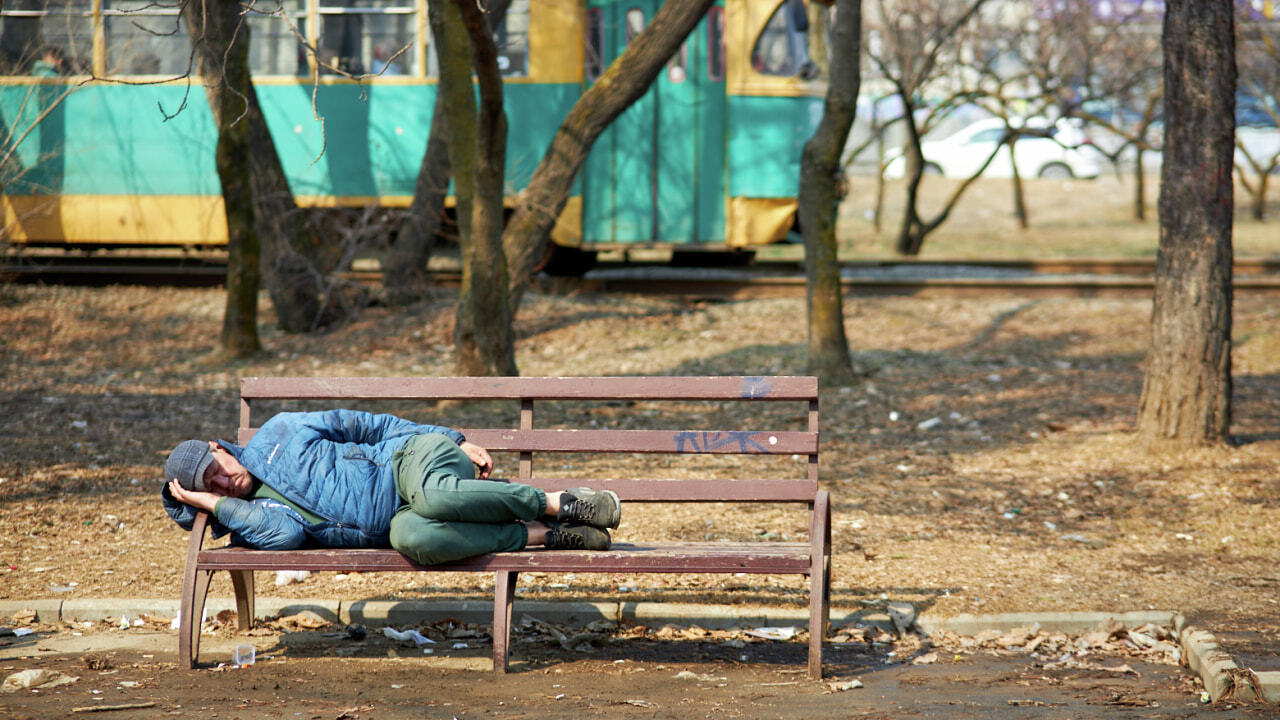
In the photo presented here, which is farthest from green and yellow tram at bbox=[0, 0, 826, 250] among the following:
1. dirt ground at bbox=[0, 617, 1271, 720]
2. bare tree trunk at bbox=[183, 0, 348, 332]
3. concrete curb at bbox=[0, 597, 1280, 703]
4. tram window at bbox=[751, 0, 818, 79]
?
dirt ground at bbox=[0, 617, 1271, 720]

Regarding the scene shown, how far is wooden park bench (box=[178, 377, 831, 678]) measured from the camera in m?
3.99

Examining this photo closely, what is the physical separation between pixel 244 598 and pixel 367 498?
84 centimetres

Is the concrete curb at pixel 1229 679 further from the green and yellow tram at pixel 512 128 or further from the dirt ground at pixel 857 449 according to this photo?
the green and yellow tram at pixel 512 128

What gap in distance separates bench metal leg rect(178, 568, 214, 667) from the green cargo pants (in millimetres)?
716

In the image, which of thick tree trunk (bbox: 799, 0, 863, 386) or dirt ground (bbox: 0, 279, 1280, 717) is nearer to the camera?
dirt ground (bbox: 0, 279, 1280, 717)

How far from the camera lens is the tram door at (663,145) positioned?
11.7m

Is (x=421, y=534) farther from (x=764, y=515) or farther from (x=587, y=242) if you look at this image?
(x=587, y=242)

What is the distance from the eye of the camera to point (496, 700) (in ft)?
12.3

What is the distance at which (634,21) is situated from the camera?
1165cm

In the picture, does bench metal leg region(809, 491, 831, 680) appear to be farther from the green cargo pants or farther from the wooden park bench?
the green cargo pants

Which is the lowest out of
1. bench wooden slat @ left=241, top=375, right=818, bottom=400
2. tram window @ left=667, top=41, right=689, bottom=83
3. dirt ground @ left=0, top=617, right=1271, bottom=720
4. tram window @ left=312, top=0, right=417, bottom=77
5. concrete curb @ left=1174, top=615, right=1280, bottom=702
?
dirt ground @ left=0, top=617, right=1271, bottom=720

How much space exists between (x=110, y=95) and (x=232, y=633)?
9034 millimetres

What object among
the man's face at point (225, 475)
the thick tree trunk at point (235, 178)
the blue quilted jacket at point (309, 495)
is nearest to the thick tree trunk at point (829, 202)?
the thick tree trunk at point (235, 178)

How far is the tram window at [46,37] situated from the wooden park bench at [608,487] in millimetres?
7402
